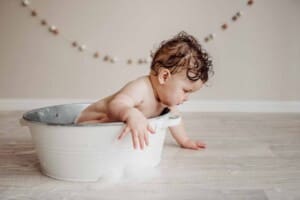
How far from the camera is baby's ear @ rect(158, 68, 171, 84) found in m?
1.09

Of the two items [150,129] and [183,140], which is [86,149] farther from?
[183,140]

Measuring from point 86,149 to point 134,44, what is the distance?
1125 mm

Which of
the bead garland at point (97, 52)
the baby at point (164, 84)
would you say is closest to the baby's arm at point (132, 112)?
the baby at point (164, 84)

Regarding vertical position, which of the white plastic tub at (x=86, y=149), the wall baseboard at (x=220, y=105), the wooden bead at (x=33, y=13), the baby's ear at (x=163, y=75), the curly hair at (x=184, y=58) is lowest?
the wall baseboard at (x=220, y=105)

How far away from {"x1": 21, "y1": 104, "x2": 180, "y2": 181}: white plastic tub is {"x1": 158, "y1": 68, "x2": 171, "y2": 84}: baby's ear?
0.28 feet

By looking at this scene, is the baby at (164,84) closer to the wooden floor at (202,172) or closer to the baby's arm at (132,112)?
the baby's arm at (132,112)

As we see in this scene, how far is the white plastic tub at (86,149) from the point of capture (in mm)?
975

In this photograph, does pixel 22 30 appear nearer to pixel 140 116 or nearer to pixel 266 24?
pixel 266 24

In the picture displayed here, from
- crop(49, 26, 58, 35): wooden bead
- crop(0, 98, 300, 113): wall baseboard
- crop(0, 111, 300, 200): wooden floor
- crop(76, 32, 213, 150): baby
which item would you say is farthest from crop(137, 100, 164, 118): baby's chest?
crop(49, 26, 58, 35): wooden bead

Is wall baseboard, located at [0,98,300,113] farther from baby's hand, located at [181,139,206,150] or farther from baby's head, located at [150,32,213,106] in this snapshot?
baby's head, located at [150,32,213,106]

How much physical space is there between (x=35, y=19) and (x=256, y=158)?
1278 mm

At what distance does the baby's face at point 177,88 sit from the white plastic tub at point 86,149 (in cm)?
5

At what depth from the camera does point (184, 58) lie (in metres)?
1.08

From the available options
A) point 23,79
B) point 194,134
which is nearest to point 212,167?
point 194,134
